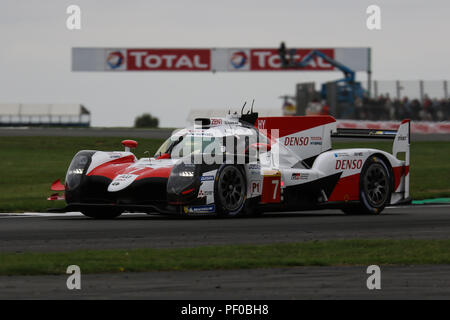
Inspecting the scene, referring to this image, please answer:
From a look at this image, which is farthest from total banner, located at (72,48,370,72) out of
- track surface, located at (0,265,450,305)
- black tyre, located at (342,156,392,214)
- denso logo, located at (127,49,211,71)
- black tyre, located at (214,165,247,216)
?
track surface, located at (0,265,450,305)

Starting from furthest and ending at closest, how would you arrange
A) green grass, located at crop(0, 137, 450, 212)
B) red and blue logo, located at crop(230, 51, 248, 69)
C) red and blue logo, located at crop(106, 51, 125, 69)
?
red and blue logo, located at crop(106, 51, 125, 69)
red and blue logo, located at crop(230, 51, 248, 69)
green grass, located at crop(0, 137, 450, 212)

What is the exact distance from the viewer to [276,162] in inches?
627

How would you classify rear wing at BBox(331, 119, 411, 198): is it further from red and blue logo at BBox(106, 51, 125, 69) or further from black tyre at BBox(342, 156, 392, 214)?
red and blue logo at BBox(106, 51, 125, 69)

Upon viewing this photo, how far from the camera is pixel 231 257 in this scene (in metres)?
10.1

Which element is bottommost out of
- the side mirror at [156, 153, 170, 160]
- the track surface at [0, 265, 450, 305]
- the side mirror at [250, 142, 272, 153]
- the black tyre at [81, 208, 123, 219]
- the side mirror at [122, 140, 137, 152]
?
the track surface at [0, 265, 450, 305]

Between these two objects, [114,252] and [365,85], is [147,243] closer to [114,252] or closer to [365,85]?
[114,252]

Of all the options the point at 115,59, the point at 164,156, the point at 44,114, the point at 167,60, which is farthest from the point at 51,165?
the point at 44,114

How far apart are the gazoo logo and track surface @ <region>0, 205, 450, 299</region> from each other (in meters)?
0.85

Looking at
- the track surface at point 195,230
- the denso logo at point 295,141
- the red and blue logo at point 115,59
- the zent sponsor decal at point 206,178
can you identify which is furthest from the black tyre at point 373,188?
the red and blue logo at point 115,59

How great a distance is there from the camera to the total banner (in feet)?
253

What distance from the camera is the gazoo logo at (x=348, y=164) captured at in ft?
54.0

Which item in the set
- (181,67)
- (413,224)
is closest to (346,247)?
(413,224)

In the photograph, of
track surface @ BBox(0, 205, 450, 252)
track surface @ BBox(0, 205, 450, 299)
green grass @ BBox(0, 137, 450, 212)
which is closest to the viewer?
track surface @ BBox(0, 205, 450, 299)

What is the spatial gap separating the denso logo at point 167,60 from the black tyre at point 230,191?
6263cm
